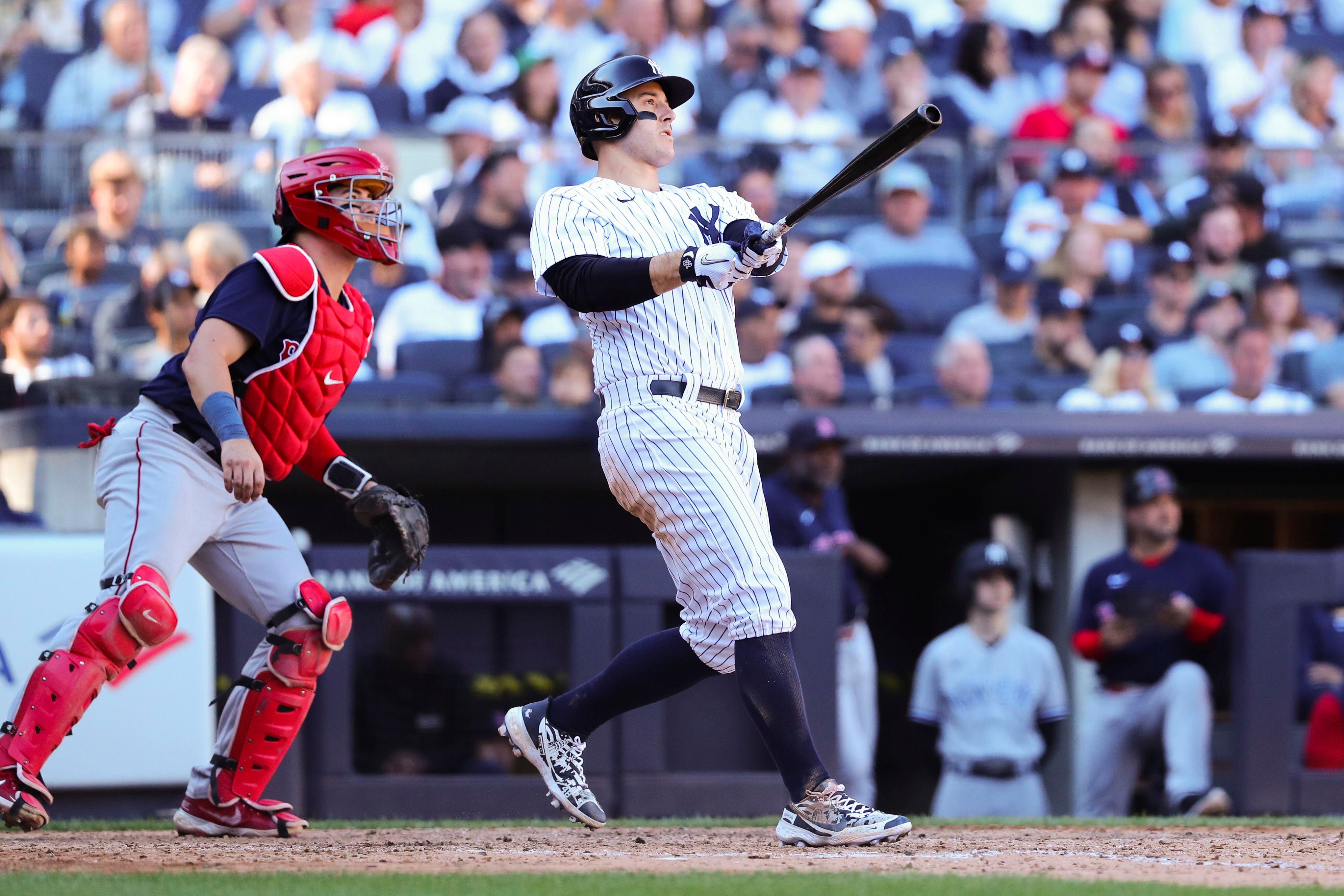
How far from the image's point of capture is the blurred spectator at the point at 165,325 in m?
7.07

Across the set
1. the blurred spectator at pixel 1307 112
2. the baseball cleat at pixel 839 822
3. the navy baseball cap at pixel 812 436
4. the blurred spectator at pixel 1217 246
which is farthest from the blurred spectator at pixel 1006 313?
the baseball cleat at pixel 839 822

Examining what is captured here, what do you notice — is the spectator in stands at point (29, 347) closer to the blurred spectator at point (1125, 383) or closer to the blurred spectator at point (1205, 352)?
the blurred spectator at point (1125, 383)

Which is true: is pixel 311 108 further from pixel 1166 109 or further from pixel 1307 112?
pixel 1307 112

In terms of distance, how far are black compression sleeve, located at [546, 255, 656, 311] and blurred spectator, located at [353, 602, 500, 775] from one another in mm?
2385

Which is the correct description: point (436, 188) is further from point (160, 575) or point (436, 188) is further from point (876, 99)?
point (160, 575)

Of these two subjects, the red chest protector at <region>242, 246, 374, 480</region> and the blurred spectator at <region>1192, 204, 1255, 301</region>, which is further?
the blurred spectator at <region>1192, 204, 1255, 301</region>

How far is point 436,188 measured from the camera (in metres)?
7.99

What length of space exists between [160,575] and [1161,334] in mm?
5528

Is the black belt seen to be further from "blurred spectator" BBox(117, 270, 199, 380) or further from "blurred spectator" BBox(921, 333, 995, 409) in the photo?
"blurred spectator" BBox(117, 270, 199, 380)

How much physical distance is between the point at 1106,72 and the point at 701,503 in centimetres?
674

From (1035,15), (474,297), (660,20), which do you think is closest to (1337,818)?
(474,297)

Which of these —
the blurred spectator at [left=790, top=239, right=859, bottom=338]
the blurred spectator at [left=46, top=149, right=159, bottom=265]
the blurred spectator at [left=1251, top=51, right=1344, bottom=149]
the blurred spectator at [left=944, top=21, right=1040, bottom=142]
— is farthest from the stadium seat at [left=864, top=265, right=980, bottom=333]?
the blurred spectator at [left=46, top=149, right=159, bottom=265]

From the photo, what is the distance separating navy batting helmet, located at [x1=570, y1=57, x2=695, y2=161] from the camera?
3797mm


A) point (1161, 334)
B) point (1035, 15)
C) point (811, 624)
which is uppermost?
point (1035, 15)
